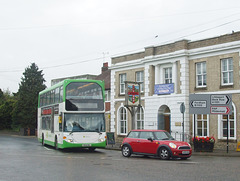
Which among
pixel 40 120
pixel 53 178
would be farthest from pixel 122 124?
pixel 53 178

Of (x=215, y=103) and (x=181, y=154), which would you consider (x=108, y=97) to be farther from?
(x=181, y=154)

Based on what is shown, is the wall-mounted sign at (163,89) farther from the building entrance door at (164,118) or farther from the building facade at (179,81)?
the building entrance door at (164,118)

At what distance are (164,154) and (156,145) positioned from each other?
609 millimetres

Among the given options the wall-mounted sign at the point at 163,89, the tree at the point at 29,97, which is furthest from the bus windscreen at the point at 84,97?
the tree at the point at 29,97

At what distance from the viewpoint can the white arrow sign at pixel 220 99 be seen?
944 inches

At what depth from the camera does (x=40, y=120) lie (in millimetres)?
30797

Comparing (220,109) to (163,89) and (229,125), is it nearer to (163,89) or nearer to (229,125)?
(229,125)


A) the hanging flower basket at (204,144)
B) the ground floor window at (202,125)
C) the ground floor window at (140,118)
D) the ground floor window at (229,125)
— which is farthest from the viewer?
the ground floor window at (140,118)

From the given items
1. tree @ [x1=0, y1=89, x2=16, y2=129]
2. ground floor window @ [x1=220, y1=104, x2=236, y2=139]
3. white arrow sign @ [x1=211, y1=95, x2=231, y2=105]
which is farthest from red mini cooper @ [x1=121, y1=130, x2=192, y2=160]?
tree @ [x1=0, y1=89, x2=16, y2=129]

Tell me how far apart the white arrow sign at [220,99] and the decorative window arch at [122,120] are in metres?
13.2

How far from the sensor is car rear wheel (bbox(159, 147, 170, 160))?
18.2 metres

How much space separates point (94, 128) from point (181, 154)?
21.3 feet

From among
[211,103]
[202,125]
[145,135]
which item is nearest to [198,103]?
[211,103]

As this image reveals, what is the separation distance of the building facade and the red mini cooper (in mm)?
9479
